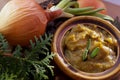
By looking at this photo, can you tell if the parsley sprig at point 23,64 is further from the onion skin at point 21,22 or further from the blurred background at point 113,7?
the blurred background at point 113,7

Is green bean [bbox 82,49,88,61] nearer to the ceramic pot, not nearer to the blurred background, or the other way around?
the ceramic pot

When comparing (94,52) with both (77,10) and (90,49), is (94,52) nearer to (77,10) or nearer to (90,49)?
(90,49)

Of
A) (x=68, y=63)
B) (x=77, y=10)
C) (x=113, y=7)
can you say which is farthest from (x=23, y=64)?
(x=113, y=7)

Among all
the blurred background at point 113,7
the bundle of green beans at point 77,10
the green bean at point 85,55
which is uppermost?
the bundle of green beans at point 77,10

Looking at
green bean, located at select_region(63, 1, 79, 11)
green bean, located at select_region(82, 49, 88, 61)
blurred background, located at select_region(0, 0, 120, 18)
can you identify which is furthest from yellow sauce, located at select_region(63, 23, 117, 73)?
blurred background, located at select_region(0, 0, 120, 18)

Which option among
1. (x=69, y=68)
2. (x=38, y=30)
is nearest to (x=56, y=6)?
(x=38, y=30)

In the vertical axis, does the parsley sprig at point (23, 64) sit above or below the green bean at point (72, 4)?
below

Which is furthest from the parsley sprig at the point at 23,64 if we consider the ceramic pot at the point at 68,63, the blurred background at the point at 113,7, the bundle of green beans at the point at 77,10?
the blurred background at the point at 113,7

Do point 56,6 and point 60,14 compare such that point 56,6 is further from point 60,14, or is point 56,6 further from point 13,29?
point 13,29
